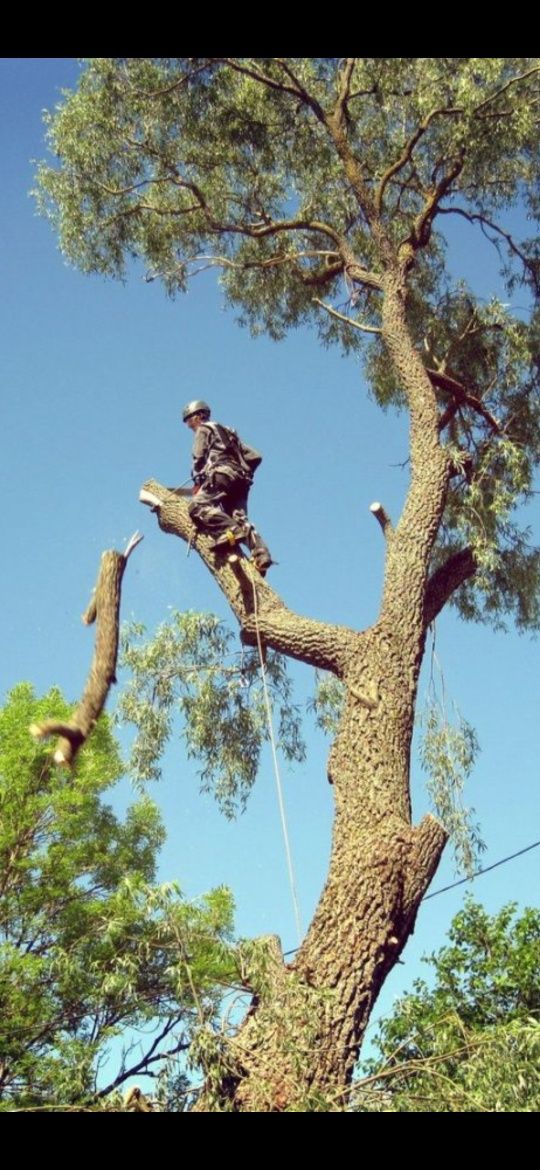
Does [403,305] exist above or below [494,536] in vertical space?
above

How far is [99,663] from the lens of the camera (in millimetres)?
4270

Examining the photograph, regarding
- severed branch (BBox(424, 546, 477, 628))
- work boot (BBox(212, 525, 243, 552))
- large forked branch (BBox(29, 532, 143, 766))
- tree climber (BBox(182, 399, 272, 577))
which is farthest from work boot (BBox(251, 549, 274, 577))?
large forked branch (BBox(29, 532, 143, 766))

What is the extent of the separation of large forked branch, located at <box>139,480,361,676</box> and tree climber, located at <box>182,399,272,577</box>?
101mm

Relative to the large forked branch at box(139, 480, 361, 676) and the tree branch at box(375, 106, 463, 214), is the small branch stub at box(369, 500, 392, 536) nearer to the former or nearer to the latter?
the large forked branch at box(139, 480, 361, 676)

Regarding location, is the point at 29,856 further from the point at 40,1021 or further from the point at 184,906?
the point at 184,906

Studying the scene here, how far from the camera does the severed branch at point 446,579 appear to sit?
6633 mm

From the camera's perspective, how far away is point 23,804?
10078 mm

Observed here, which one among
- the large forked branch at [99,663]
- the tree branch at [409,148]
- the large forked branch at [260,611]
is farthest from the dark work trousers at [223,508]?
the tree branch at [409,148]

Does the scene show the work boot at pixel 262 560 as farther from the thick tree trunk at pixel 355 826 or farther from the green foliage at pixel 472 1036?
the green foliage at pixel 472 1036

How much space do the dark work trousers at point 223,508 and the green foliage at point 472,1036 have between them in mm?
2786

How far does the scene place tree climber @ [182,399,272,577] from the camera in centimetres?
630

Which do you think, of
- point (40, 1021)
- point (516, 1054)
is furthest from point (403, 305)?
point (40, 1021)

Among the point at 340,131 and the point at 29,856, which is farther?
the point at 29,856
